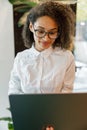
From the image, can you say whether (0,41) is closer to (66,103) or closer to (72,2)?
(72,2)

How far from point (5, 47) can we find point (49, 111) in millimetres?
1492

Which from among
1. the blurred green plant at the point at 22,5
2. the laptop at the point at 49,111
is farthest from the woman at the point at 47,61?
the blurred green plant at the point at 22,5

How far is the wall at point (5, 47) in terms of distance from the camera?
2.19 meters

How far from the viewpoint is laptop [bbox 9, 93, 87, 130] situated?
836mm

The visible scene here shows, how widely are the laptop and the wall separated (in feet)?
4.78

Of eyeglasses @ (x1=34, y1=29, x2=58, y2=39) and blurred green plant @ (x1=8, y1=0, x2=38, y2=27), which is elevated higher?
blurred green plant @ (x1=8, y1=0, x2=38, y2=27)

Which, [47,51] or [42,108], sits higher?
[47,51]

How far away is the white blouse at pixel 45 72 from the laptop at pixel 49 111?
51cm

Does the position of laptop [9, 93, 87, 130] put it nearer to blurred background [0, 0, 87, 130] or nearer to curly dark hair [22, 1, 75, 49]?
curly dark hair [22, 1, 75, 49]

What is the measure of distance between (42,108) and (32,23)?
638 millimetres

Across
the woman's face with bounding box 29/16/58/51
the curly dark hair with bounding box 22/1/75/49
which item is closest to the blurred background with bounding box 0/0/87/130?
the curly dark hair with bounding box 22/1/75/49

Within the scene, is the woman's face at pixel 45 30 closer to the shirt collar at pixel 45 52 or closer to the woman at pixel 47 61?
the woman at pixel 47 61

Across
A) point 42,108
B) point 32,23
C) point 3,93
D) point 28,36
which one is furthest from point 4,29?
point 42,108

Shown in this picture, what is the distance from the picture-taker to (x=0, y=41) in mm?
2225
